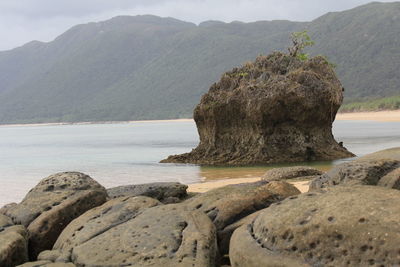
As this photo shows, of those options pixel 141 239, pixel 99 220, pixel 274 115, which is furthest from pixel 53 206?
pixel 274 115

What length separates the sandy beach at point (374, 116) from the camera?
60737mm

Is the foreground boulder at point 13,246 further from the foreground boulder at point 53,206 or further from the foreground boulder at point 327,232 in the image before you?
the foreground boulder at point 327,232

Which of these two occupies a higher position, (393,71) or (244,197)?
(393,71)

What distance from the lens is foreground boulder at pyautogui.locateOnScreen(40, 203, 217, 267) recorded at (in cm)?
477

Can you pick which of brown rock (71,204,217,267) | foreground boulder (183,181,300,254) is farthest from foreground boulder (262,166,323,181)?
brown rock (71,204,217,267)

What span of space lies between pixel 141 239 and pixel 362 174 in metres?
2.93

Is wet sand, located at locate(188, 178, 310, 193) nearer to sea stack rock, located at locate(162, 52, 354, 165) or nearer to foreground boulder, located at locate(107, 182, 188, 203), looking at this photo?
foreground boulder, located at locate(107, 182, 188, 203)

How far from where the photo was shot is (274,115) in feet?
53.2

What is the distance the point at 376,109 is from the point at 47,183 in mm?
64981

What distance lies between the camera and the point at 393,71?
8969 cm

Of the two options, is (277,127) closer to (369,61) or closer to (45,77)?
(369,61)

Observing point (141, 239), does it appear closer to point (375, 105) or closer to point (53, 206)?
point (53, 206)

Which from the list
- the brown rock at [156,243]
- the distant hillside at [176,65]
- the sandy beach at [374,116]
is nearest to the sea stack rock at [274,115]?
the brown rock at [156,243]

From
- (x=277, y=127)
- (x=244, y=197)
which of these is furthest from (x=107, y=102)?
→ (x=244, y=197)
